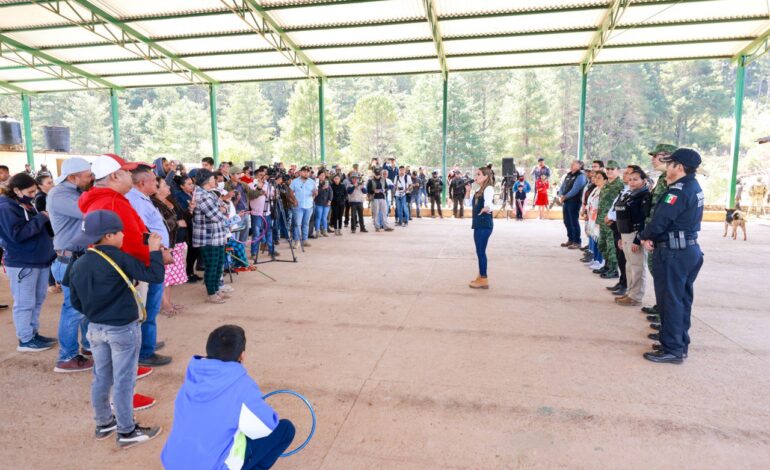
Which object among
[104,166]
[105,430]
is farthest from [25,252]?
[105,430]

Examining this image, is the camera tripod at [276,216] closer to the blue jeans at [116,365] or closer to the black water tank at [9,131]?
the blue jeans at [116,365]

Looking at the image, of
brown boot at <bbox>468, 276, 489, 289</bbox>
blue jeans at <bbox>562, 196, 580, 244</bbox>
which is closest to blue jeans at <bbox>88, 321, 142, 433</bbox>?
brown boot at <bbox>468, 276, 489, 289</bbox>

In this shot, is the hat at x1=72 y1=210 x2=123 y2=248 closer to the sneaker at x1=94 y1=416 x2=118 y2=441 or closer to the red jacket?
the red jacket

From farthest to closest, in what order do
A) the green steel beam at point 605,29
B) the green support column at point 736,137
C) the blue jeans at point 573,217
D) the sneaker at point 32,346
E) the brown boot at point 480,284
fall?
the green support column at point 736,137, the green steel beam at point 605,29, the blue jeans at point 573,217, the brown boot at point 480,284, the sneaker at point 32,346

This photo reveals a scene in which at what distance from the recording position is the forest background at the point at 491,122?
34750 millimetres

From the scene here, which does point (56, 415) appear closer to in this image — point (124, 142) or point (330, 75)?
point (330, 75)

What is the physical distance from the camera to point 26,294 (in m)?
3.76

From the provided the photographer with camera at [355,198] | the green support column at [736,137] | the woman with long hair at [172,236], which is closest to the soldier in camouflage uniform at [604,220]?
the woman with long hair at [172,236]

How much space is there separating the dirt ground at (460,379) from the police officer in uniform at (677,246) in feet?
0.69

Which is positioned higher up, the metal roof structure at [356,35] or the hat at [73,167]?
the metal roof structure at [356,35]

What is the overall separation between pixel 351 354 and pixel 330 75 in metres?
13.6

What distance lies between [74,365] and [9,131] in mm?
17860

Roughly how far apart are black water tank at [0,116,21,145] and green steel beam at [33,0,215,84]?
6432 mm

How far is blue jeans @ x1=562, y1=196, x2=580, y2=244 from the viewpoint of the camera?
8.44 m
